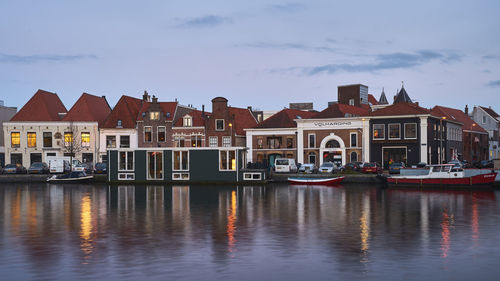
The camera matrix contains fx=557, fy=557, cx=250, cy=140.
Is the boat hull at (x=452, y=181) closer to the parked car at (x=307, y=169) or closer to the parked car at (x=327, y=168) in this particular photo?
the parked car at (x=327, y=168)

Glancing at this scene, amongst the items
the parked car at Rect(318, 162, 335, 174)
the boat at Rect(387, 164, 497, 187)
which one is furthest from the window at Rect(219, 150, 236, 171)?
the boat at Rect(387, 164, 497, 187)

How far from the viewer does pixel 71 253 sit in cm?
2006

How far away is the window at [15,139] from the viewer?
92000 mm

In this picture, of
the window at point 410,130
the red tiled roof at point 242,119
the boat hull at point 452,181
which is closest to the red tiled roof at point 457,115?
the window at point 410,130

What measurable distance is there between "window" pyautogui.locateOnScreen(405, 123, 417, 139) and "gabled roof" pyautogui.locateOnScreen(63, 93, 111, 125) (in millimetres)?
50293

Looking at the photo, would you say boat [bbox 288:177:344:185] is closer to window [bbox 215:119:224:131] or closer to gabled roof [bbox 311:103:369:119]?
gabled roof [bbox 311:103:369:119]

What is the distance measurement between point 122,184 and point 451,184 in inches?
1443

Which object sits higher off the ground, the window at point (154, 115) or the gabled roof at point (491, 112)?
the gabled roof at point (491, 112)

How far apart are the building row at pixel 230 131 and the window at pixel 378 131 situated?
15 centimetres

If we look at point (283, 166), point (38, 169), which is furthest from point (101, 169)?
point (283, 166)

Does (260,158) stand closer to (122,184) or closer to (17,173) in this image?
(122,184)

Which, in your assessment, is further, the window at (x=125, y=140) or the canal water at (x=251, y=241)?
the window at (x=125, y=140)

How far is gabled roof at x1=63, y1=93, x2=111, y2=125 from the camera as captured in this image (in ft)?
308

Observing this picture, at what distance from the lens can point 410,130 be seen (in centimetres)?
8288
